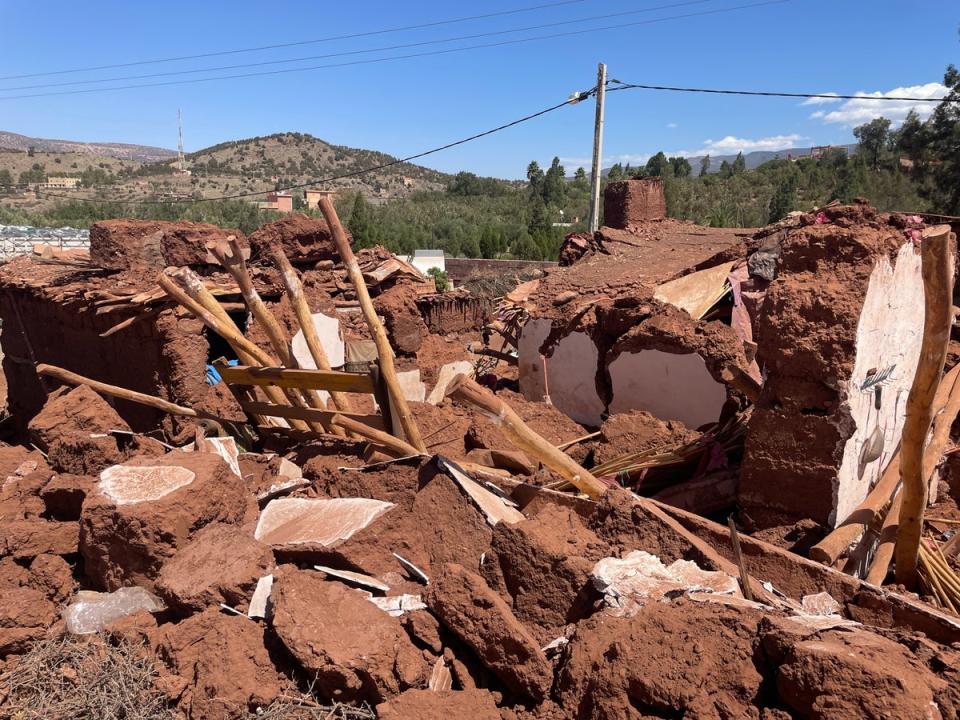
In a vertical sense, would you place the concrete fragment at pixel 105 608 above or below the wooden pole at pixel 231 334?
below

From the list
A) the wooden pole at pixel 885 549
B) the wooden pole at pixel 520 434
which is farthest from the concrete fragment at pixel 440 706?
the wooden pole at pixel 885 549

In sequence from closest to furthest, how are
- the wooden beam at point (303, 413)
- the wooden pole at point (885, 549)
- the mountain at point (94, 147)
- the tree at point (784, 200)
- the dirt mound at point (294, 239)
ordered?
1. the wooden pole at point (885, 549)
2. the wooden beam at point (303, 413)
3. the dirt mound at point (294, 239)
4. the tree at point (784, 200)
5. the mountain at point (94, 147)

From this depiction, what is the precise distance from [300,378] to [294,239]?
3.45 m

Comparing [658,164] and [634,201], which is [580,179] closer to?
[658,164]

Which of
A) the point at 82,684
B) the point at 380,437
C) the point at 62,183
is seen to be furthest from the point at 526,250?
the point at 62,183

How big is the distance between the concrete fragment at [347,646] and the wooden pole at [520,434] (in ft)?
3.95

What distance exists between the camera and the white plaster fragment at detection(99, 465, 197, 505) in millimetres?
3773

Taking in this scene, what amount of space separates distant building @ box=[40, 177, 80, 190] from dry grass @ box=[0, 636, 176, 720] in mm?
67247

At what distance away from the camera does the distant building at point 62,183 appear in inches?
2333

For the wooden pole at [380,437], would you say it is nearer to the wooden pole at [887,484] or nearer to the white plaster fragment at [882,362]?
the wooden pole at [887,484]

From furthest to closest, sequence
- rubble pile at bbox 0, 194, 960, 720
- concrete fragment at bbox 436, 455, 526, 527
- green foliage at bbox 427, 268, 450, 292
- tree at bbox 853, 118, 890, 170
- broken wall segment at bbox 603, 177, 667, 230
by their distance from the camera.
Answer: tree at bbox 853, 118, 890, 170 < green foliage at bbox 427, 268, 450, 292 < broken wall segment at bbox 603, 177, 667, 230 < concrete fragment at bbox 436, 455, 526, 527 < rubble pile at bbox 0, 194, 960, 720

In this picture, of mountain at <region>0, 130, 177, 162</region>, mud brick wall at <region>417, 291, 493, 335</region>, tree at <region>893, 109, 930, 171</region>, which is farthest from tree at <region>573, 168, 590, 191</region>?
mountain at <region>0, 130, 177, 162</region>

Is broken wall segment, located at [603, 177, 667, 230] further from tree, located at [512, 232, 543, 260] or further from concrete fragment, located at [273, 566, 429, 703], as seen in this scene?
tree, located at [512, 232, 543, 260]

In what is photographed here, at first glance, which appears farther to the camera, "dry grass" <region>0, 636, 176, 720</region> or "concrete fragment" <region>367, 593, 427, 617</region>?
"concrete fragment" <region>367, 593, 427, 617</region>
